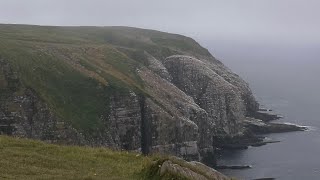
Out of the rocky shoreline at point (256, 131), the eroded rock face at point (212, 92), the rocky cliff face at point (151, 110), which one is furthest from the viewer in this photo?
the eroded rock face at point (212, 92)

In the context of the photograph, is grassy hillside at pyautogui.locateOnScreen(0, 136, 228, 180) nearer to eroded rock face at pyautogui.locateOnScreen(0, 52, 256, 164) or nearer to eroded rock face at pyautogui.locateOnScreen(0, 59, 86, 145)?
eroded rock face at pyautogui.locateOnScreen(0, 59, 86, 145)

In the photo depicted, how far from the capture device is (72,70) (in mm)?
112750

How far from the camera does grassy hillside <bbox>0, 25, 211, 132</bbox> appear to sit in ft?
332

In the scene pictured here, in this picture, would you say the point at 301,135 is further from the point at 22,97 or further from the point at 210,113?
the point at 22,97

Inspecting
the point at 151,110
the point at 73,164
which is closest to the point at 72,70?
the point at 151,110

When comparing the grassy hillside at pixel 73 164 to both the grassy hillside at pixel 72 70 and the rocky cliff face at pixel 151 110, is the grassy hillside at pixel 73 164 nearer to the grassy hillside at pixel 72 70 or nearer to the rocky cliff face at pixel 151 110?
the rocky cliff face at pixel 151 110

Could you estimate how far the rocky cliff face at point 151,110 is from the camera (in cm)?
9606

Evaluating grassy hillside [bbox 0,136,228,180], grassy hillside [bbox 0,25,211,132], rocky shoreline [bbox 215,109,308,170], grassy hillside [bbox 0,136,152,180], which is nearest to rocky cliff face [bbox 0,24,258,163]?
grassy hillside [bbox 0,25,211,132]

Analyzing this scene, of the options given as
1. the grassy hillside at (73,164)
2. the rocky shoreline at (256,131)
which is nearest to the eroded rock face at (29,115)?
the rocky shoreline at (256,131)

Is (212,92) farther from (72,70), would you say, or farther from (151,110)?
(72,70)

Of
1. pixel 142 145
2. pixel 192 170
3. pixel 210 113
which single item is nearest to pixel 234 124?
pixel 210 113

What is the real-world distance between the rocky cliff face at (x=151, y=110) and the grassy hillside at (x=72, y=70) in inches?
27.3

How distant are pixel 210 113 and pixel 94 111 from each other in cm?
4543

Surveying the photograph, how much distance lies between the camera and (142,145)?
113m
